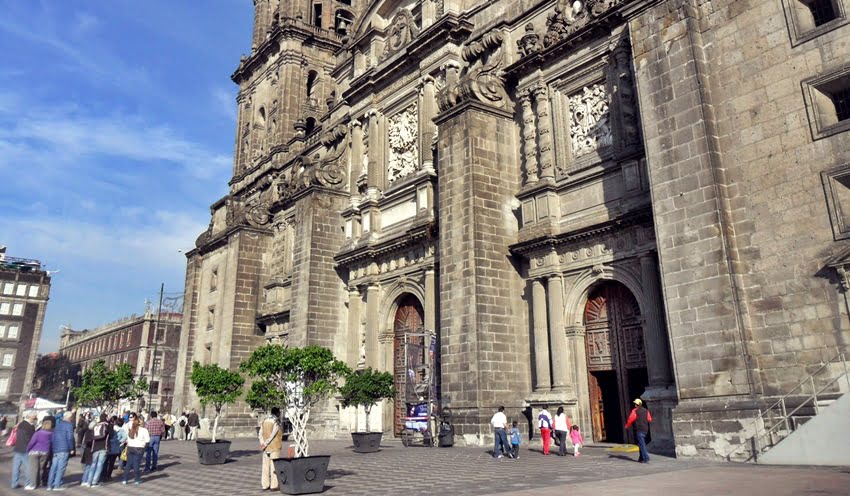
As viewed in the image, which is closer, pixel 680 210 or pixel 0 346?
pixel 680 210

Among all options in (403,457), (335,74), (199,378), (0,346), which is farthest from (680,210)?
(0,346)

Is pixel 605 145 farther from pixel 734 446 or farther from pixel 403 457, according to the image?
pixel 403 457

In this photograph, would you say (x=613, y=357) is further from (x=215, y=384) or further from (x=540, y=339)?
(x=215, y=384)

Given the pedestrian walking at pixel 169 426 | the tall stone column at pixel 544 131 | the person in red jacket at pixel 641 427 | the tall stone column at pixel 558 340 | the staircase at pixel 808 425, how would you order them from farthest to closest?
the pedestrian walking at pixel 169 426 < the tall stone column at pixel 544 131 < the tall stone column at pixel 558 340 < the person in red jacket at pixel 641 427 < the staircase at pixel 808 425

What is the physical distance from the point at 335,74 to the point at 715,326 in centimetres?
2571

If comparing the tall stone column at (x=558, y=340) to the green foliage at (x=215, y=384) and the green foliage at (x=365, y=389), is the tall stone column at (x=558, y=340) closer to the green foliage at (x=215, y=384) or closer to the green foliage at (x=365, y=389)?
the green foliage at (x=365, y=389)

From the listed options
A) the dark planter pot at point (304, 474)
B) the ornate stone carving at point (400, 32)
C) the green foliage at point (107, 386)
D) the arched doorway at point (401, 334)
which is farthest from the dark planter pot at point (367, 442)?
the ornate stone carving at point (400, 32)

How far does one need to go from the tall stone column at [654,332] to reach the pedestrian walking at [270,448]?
376 inches

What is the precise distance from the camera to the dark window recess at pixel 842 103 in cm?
1368

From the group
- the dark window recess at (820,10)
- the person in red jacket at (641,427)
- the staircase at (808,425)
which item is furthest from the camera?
the dark window recess at (820,10)

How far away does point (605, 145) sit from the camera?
19.1 metres

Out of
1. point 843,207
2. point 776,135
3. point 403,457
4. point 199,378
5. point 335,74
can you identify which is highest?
point 335,74

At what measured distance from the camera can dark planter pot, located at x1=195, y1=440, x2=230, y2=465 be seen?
18.1m

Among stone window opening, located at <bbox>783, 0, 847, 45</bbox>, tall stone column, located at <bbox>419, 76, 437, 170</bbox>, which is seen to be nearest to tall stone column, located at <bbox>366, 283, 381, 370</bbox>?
tall stone column, located at <bbox>419, 76, 437, 170</bbox>
